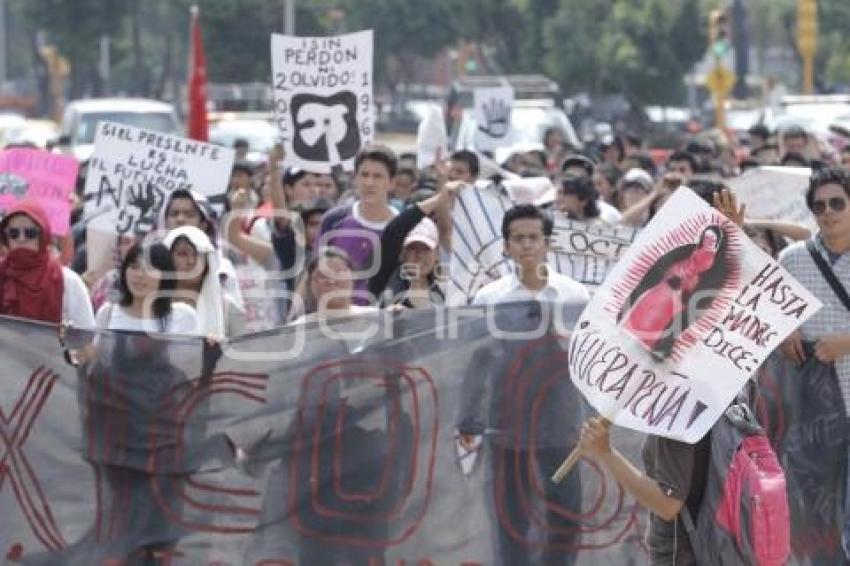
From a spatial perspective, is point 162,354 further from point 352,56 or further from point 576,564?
point 352,56

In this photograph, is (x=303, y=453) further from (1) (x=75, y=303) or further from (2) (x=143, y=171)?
(2) (x=143, y=171)

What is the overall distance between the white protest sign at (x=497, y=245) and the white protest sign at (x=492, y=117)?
29.0 ft

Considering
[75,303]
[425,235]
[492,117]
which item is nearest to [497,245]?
[425,235]

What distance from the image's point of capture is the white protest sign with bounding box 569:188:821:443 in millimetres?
6301

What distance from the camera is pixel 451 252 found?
10.4m

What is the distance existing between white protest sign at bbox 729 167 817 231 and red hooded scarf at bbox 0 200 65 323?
389 cm

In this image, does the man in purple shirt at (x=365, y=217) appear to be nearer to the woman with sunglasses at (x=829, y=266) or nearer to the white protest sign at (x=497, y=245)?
the white protest sign at (x=497, y=245)

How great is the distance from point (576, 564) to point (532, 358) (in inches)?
29.1

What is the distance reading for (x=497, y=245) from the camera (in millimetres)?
10289

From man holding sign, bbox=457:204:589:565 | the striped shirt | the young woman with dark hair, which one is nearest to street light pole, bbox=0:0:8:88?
the young woman with dark hair

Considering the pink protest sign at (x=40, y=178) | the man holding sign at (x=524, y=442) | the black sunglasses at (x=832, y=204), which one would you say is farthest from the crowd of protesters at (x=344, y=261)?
the man holding sign at (x=524, y=442)

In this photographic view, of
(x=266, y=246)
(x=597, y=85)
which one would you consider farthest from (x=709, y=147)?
(x=597, y=85)

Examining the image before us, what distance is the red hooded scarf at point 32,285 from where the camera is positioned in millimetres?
8477

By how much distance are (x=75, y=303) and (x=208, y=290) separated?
22.4 inches
